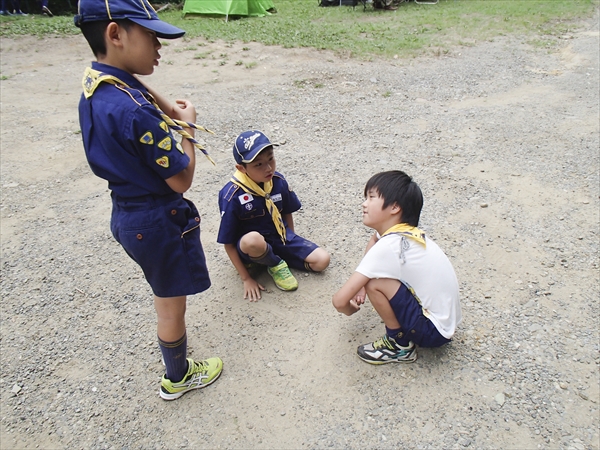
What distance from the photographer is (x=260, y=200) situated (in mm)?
2715

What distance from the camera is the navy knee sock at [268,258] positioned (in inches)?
107

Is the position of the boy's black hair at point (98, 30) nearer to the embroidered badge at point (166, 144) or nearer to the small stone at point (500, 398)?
the embroidered badge at point (166, 144)

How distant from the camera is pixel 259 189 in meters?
2.68

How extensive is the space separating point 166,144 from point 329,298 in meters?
1.52

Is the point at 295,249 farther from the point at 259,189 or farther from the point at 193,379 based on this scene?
the point at 193,379

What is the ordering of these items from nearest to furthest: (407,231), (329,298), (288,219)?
(407,231)
(329,298)
(288,219)

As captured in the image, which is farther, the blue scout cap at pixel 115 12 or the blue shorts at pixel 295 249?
the blue shorts at pixel 295 249

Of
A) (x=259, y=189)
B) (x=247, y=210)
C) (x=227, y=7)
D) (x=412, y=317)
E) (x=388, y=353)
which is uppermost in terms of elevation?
(x=227, y=7)

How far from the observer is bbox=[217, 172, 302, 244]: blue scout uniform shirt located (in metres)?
2.66

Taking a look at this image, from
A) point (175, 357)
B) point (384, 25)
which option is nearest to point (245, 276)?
point (175, 357)

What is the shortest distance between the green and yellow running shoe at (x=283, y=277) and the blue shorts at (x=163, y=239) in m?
0.92

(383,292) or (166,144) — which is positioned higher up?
(166,144)

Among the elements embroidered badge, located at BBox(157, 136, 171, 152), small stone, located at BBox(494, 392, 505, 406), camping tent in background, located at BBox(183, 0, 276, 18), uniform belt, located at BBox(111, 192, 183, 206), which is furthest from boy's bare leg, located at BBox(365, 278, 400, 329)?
camping tent in background, located at BBox(183, 0, 276, 18)

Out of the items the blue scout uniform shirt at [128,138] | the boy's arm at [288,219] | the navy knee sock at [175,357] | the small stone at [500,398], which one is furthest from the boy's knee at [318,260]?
the blue scout uniform shirt at [128,138]
